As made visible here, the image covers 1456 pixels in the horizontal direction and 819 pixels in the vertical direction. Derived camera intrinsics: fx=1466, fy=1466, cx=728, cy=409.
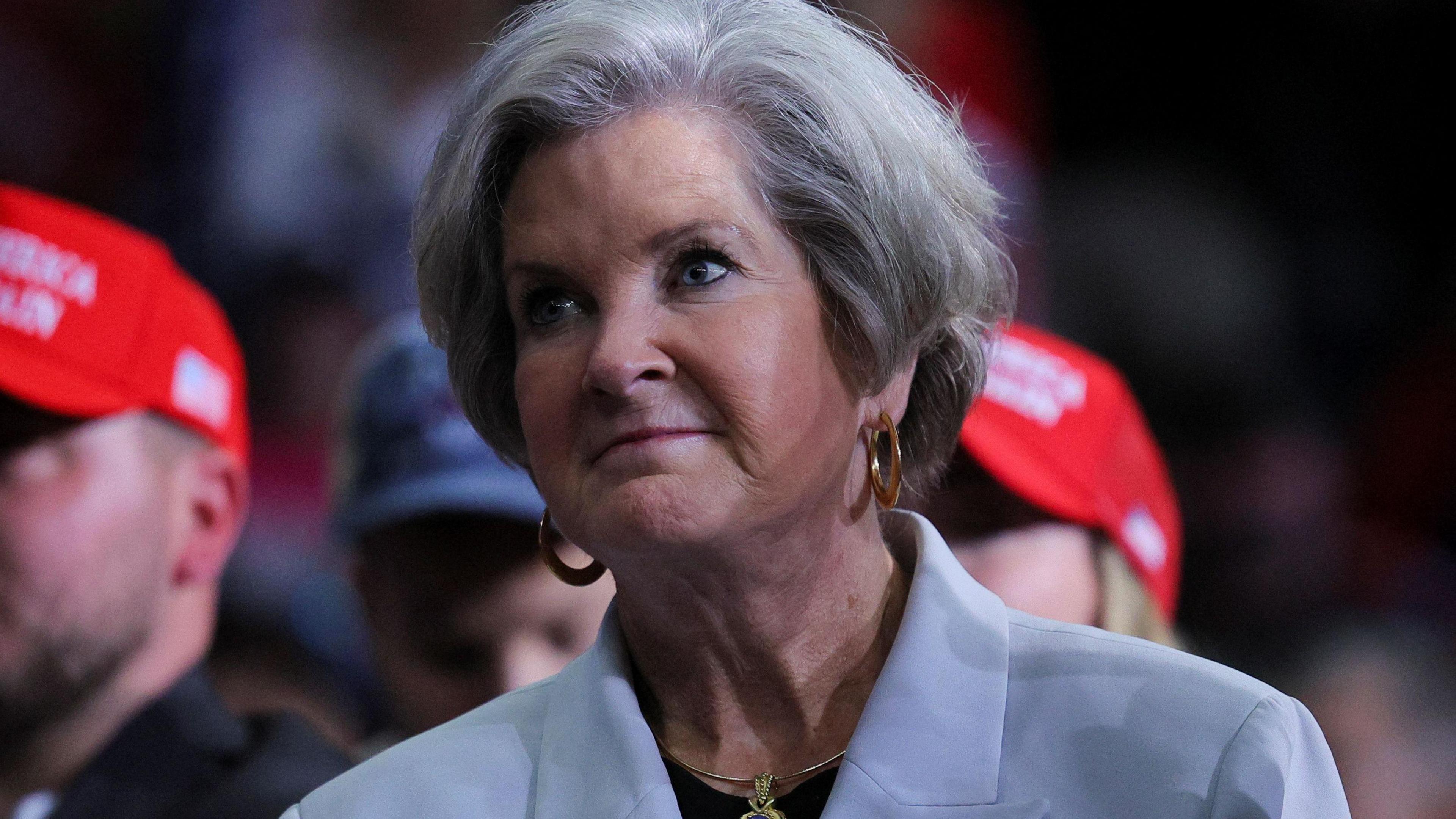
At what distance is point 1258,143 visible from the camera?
3.53 m

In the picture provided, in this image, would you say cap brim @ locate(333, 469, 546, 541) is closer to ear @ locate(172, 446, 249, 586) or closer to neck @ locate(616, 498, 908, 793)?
ear @ locate(172, 446, 249, 586)

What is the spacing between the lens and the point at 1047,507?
8.47 feet

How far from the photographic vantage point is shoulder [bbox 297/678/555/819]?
5.07ft

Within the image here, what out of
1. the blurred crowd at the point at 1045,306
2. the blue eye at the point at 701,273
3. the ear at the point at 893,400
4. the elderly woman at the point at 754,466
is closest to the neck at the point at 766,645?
the elderly woman at the point at 754,466

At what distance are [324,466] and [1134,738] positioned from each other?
195cm

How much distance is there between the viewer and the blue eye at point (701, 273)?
55.3 inches

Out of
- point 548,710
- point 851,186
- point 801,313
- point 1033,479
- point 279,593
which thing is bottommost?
point 279,593

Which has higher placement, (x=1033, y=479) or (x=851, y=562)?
(x=851, y=562)

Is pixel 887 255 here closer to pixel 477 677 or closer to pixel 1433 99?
pixel 477 677

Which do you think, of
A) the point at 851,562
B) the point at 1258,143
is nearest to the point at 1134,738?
the point at 851,562

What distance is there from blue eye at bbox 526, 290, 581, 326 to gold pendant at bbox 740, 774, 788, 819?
0.50 meters

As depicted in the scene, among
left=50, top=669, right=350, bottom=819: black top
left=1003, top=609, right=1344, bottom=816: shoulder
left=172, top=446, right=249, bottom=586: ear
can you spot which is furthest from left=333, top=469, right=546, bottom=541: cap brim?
left=1003, top=609, right=1344, bottom=816: shoulder

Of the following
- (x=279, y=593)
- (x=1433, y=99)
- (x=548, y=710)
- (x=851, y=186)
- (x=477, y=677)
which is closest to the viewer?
(x=851, y=186)

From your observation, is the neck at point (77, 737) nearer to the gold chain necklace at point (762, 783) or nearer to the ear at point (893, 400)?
the gold chain necklace at point (762, 783)
